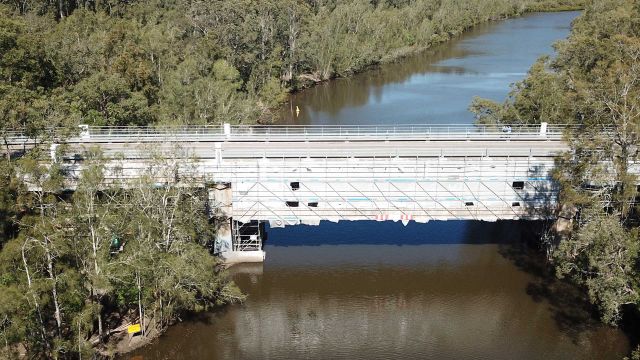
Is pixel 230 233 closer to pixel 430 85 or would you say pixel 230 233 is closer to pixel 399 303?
pixel 399 303

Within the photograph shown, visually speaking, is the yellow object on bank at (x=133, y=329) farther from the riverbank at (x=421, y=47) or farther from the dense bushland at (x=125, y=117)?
the riverbank at (x=421, y=47)

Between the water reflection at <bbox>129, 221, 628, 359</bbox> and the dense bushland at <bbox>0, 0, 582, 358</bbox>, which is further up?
the dense bushland at <bbox>0, 0, 582, 358</bbox>

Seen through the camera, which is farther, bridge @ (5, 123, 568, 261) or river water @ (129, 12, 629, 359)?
bridge @ (5, 123, 568, 261)

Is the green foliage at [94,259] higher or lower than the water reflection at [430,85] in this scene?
lower

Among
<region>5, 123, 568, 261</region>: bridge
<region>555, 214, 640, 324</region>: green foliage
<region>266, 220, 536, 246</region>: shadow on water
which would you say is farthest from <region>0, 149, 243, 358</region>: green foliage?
<region>555, 214, 640, 324</region>: green foliage

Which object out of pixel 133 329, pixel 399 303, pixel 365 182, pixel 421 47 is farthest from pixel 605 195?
pixel 421 47

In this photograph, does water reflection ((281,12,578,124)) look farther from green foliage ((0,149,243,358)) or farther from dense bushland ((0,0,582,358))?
green foliage ((0,149,243,358))

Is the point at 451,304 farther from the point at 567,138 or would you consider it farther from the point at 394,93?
the point at 394,93

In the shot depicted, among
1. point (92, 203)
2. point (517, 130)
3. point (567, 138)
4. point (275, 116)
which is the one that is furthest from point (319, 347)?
point (275, 116)

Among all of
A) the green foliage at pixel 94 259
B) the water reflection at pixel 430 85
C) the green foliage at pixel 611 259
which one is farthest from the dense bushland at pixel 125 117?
the green foliage at pixel 611 259
